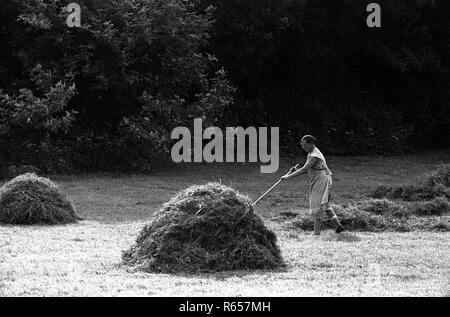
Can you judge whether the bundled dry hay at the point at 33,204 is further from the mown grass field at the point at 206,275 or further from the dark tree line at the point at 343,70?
the dark tree line at the point at 343,70

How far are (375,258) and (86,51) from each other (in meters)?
15.4

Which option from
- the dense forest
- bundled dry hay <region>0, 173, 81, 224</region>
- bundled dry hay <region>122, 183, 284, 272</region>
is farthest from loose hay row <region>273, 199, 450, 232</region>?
the dense forest

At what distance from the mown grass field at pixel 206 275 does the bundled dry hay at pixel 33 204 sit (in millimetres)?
483

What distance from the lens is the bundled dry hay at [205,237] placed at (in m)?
10.1

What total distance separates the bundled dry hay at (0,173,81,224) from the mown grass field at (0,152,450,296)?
0.48 metres

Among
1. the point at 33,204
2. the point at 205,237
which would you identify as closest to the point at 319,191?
the point at 205,237

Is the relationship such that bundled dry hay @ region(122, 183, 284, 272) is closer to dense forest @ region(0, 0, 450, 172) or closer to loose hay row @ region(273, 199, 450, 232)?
loose hay row @ region(273, 199, 450, 232)

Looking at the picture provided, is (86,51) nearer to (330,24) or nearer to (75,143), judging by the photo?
(75,143)

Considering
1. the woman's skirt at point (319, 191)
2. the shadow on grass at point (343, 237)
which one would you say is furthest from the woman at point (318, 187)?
the shadow on grass at point (343, 237)

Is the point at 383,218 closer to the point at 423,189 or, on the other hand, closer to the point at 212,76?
the point at 423,189

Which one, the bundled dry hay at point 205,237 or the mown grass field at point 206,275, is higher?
the bundled dry hay at point 205,237

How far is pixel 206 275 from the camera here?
980 cm

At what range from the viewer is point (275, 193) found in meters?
20.9

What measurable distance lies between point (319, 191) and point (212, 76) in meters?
15.9
